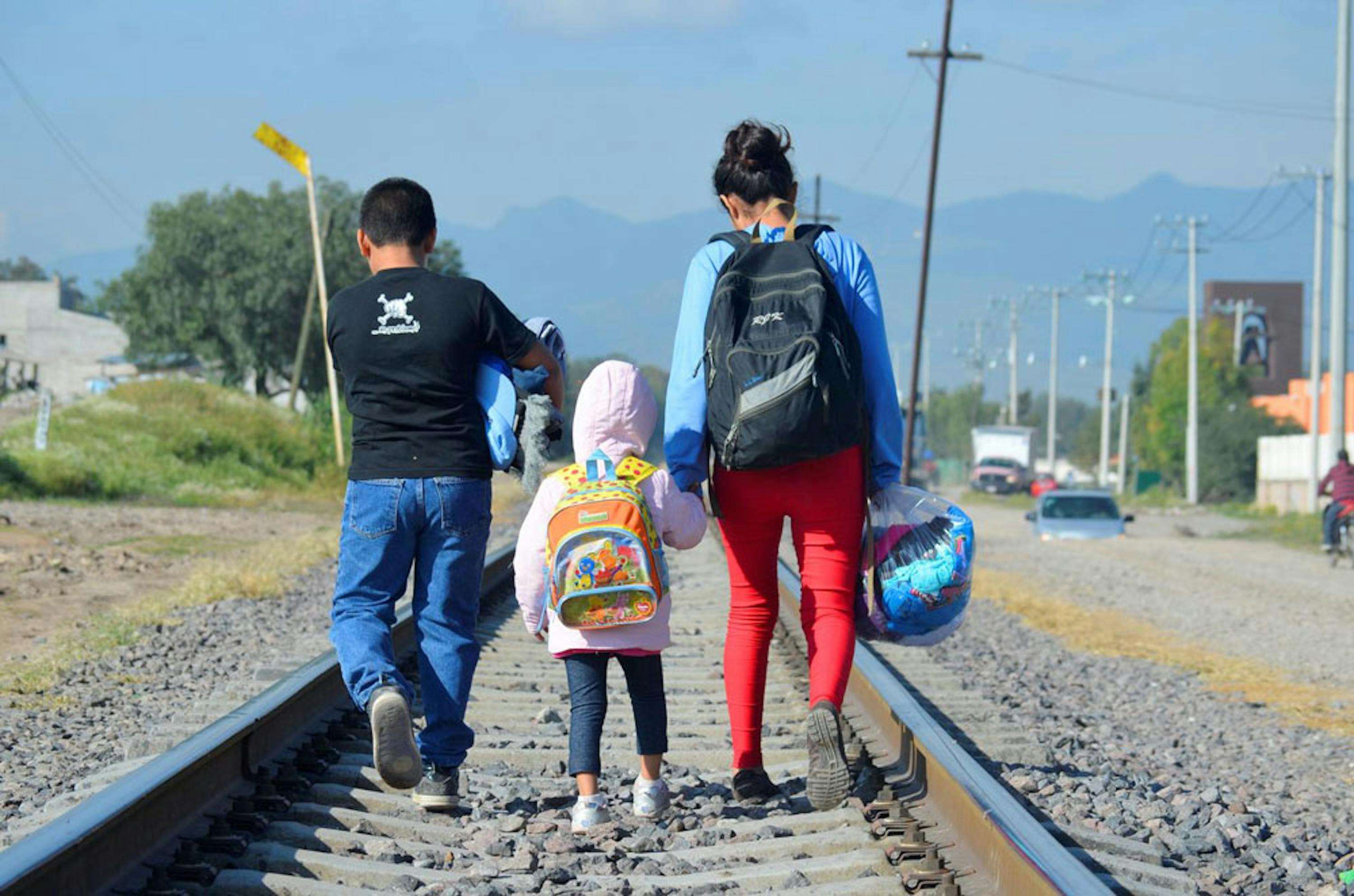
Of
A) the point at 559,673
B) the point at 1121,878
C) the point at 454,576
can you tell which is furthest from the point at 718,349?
the point at 559,673

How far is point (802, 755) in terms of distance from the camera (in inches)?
239

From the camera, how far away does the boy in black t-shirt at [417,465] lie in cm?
489

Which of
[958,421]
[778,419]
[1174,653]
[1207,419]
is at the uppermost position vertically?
[958,421]

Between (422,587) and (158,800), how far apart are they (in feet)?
3.51

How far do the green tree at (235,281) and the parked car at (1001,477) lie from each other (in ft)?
88.9

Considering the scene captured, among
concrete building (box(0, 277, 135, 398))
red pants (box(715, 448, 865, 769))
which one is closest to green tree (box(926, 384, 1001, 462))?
concrete building (box(0, 277, 135, 398))

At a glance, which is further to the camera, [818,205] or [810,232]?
[818,205]

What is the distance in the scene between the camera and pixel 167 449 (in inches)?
1219

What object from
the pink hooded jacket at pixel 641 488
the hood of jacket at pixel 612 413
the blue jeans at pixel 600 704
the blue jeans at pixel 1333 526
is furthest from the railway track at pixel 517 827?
the blue jeans at pixel 1333 526

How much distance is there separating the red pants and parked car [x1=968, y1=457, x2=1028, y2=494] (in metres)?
76.6

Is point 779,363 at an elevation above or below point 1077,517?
above

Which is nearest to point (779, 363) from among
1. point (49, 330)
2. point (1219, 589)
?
point (1219, 589)

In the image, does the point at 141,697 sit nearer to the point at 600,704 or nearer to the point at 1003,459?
the point at 600,704

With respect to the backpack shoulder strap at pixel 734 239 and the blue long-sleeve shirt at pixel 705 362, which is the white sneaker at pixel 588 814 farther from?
the backpack shoulder strap at pixel 734 239
